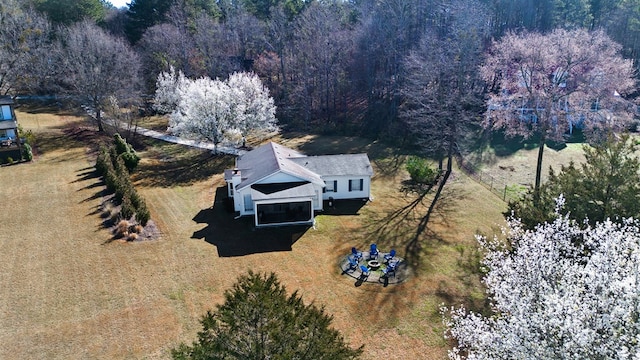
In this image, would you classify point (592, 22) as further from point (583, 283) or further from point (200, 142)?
point (583, 283)

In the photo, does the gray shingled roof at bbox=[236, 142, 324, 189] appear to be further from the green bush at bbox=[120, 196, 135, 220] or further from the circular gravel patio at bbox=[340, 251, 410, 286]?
the circular gravel patio at bbox=[340, 251, 410, 286]

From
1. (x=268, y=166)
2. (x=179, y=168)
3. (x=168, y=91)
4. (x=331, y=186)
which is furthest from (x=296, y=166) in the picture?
(x=168, y=91)

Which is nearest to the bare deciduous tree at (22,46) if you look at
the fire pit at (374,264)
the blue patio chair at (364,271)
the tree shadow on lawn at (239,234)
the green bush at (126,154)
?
the green bush at (126,154)

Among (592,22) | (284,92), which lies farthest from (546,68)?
(592,22)

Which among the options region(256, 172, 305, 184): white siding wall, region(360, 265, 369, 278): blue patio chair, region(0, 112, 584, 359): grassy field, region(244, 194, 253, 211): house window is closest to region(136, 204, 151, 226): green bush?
region(0, 112, 584, 359): grassy field

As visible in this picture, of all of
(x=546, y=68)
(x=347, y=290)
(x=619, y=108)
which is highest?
(x=546, y=68)

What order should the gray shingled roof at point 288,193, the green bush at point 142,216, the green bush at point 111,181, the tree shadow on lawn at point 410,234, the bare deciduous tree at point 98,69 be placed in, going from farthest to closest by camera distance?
the bare deciduous tree at point 98,69 → the green bush at point 111,181 → the gray shingled roof at point 288,193 → the green bush at point 142,216 → the tree shadow on lawn at point 410,234

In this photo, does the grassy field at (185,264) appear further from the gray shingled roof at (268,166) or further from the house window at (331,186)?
the gray shingled roof at (268,166)
